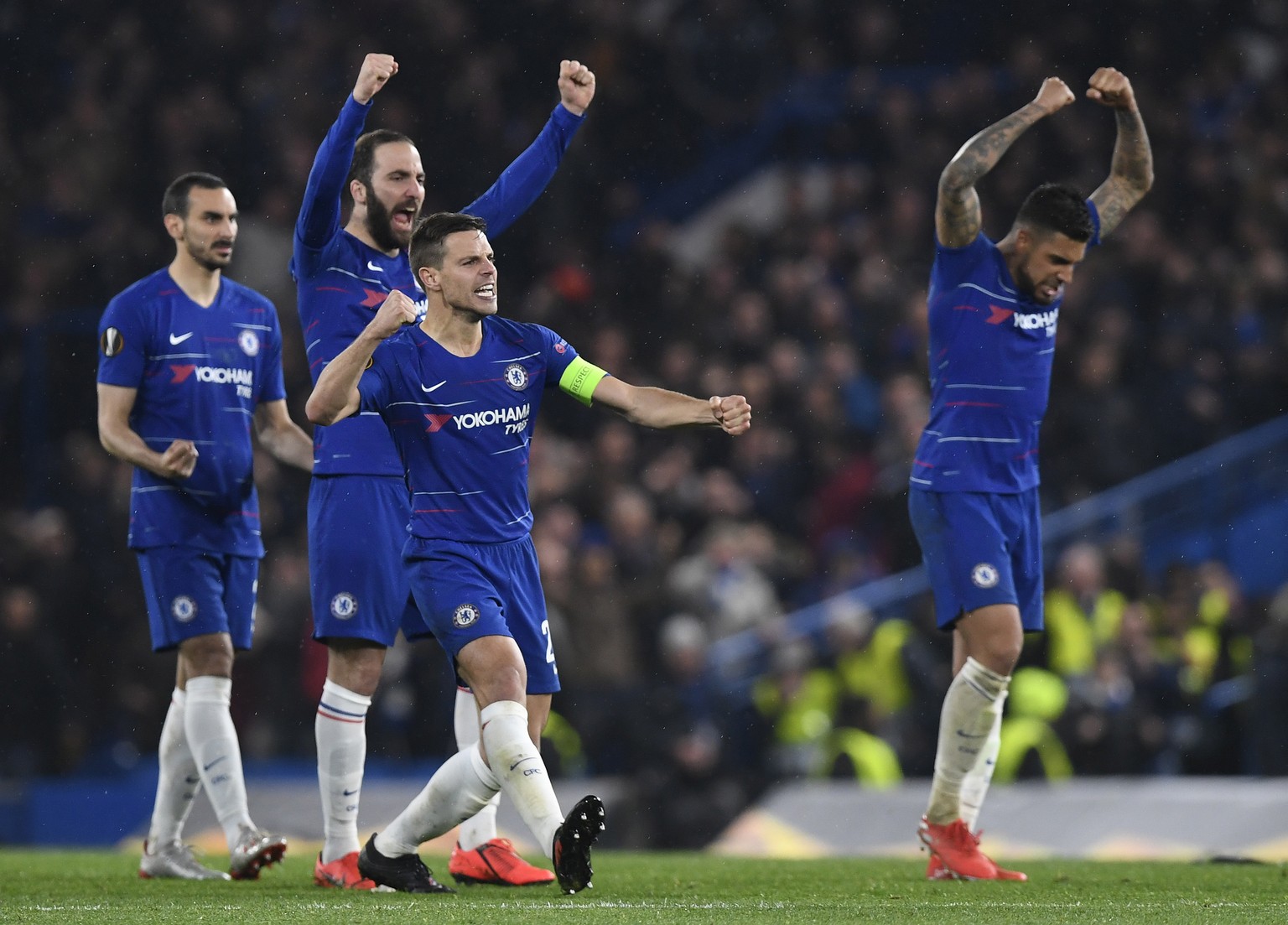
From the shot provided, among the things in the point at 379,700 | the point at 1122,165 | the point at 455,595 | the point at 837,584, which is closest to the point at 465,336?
the point at 455,595

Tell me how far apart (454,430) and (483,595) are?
1.83 feet

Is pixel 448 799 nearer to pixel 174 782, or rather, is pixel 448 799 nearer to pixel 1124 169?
pixel 174 782

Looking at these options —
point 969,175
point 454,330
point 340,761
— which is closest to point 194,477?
point 340,761

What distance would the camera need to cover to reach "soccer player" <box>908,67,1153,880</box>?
271 inches

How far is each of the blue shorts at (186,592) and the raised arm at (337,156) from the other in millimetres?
1350

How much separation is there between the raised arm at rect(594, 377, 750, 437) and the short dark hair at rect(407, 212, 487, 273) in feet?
2.18

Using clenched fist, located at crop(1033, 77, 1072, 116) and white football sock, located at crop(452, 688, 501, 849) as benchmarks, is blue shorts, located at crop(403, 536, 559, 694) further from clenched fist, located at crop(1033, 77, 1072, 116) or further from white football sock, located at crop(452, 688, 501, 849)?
clenched fist, located at crop(1033, 77, 1072, 116)

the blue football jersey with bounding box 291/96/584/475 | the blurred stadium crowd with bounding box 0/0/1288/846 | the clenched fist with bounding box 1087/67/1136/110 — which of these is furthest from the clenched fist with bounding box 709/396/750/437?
the blurred stadium crowd with bounding box 0/0/1288/846

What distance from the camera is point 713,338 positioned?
1521 cm

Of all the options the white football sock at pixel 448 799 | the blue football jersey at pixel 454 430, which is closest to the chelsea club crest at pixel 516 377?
the blue football jersey at pixel 454 430

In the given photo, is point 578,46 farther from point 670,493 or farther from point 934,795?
point 934,795

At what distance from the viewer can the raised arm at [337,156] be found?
6.55m

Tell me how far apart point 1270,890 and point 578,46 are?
13.3 m

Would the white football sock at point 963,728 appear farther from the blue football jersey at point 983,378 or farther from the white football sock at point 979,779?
the blue football jersey at point 983,378
